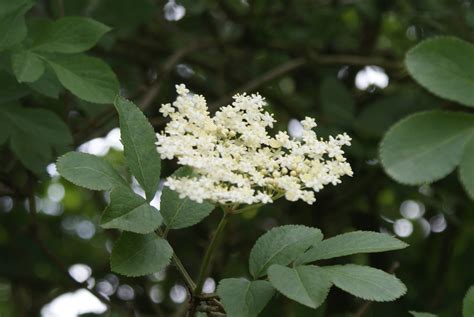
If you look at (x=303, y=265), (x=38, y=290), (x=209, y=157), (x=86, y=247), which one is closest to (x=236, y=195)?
(x=209, y=157)

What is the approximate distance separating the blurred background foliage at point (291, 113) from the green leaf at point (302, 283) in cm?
132

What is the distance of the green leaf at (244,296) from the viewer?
1.06 metres

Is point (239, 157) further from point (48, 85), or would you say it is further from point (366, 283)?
point (48, 85)

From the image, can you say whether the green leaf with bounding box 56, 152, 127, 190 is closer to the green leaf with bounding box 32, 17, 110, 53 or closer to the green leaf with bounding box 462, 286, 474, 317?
the green leaf with bounding box 32, 17, 110, 53

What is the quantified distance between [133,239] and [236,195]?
0.62 feet

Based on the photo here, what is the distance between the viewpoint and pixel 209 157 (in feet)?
3.43

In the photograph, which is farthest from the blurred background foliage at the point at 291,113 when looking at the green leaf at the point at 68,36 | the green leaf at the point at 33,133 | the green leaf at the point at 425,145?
the green leaf at the point at 425,145

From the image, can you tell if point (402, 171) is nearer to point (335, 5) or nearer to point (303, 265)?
point (303, 265)

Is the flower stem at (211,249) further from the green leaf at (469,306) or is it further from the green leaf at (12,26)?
the green leaf at (12,26)

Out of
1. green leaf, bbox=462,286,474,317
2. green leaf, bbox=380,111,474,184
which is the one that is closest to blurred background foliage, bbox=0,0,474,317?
green leaf, bbox=462,286,474,317

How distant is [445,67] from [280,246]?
1.12 feet

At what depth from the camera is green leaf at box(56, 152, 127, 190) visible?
1.09 meters

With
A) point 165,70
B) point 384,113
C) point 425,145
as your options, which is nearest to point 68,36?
point 425,145

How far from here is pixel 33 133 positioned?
5.77 ft
